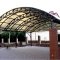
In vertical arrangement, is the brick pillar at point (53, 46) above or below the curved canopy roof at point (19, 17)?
below

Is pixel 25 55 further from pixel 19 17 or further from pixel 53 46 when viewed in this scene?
pixel 19 17

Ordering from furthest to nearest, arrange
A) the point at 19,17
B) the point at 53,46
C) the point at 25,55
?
the point at 19,17 < the point at 25,55 < the point at 53,46

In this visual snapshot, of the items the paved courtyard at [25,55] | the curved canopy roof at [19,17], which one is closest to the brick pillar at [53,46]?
the paved courtyard at [25,55]

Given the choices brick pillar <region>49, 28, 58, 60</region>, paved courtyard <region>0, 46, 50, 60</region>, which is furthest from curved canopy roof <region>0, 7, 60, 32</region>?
brick pillar <region>49, 28, 58, 60</region>

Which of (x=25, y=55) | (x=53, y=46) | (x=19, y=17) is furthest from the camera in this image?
(x=19, y=17)

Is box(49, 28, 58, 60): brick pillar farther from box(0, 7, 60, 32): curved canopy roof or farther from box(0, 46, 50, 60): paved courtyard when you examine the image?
box(0, 7, 60, 32): curved canopy roof

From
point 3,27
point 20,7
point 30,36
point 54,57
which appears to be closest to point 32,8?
point 20,7

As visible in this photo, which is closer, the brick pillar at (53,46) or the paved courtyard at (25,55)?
the brick pillar at (53,46)

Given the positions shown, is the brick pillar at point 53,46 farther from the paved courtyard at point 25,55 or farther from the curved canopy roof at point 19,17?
the curved canopy roof at point 19,17

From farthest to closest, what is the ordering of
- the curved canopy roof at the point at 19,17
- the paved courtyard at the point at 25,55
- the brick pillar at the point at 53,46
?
1. the curved canopy roof at the point at 19,17
2. the paved courtyard at the point at 25,55
3. the brick pillar at the point at 53,46

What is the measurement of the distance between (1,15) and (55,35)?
1839cm

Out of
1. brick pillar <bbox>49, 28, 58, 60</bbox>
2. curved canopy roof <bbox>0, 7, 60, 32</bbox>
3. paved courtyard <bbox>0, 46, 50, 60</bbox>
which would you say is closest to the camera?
brick pillar <bbox>49, 28, 58, 60</bbox>

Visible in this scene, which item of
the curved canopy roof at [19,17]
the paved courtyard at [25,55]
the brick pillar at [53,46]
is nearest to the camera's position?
the brick pillar at [53,46]

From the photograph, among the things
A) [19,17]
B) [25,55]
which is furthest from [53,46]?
[19,17]
